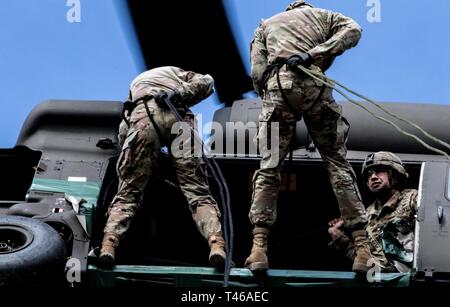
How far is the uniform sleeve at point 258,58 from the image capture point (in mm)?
9320

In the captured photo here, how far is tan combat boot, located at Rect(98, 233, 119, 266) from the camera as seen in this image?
8.96 metres

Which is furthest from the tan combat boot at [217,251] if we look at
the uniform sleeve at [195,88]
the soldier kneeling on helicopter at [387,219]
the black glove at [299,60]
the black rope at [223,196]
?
the black glove at [299,60]

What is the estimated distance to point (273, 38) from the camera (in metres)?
9.22

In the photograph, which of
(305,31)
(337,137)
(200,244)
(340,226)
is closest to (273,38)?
(305,31)

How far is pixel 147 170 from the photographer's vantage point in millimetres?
9570

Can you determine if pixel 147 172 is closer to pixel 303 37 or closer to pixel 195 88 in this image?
pixel 195 88

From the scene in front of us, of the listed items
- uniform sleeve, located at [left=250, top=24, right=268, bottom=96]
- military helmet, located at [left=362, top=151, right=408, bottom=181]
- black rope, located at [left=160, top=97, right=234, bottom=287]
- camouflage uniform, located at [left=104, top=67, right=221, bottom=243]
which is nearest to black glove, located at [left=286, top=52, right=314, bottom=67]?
uniform sleeve, located at [left=250, top=24, right=268, bottom=96]

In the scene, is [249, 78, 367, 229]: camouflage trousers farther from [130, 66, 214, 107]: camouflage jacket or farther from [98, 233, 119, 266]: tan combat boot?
[98, 233, 119, 266]: tan combat boot

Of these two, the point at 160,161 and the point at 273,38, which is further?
the point at 160,161

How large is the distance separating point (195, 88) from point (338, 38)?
52.6 inches

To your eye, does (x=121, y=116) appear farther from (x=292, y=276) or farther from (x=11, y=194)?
(x=292, y=276)
